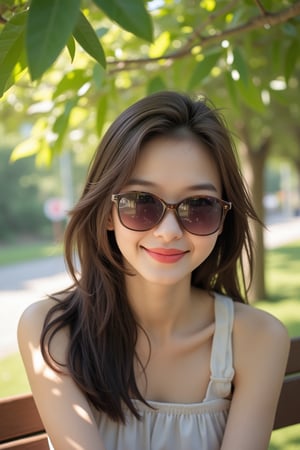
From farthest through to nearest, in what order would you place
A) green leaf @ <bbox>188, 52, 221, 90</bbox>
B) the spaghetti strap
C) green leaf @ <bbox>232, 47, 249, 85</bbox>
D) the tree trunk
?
the tree trunk, green leaf @ <bbox>188, 52, 221, 90</bbox>, green leaf @ <bbox>232, 47, 249, 85</bbox>, the spaghetti strap

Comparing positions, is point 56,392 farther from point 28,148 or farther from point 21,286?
point 21,286

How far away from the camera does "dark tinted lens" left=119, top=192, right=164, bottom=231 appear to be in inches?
62.5

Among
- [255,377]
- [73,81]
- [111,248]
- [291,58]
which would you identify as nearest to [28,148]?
[73,81]

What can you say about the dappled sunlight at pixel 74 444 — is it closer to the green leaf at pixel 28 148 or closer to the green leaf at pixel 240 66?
the green leaf at pixel 240 66

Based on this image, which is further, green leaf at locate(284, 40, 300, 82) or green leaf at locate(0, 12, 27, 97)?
green leaf at locate(284, 40, 300, 82)

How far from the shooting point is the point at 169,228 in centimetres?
158

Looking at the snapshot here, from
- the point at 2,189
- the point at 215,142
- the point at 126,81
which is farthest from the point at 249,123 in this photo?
the point at 2,189

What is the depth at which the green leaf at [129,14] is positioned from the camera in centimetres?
85

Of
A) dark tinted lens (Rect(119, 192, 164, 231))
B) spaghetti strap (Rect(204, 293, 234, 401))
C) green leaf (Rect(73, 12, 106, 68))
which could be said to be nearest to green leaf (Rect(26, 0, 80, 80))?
green leaf (Rect(73, 12, 106, 68))

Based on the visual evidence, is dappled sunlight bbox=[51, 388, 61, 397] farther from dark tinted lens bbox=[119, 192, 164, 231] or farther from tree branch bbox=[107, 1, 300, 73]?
tree branch bbox=[107, 1, 300, 73]

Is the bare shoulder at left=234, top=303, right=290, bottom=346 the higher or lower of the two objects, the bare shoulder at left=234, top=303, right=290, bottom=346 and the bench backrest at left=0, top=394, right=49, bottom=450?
the higher

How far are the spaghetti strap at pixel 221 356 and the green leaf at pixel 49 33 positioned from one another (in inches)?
49.2

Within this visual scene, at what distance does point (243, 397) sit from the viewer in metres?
1.77

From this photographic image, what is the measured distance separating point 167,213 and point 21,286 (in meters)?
10.5
